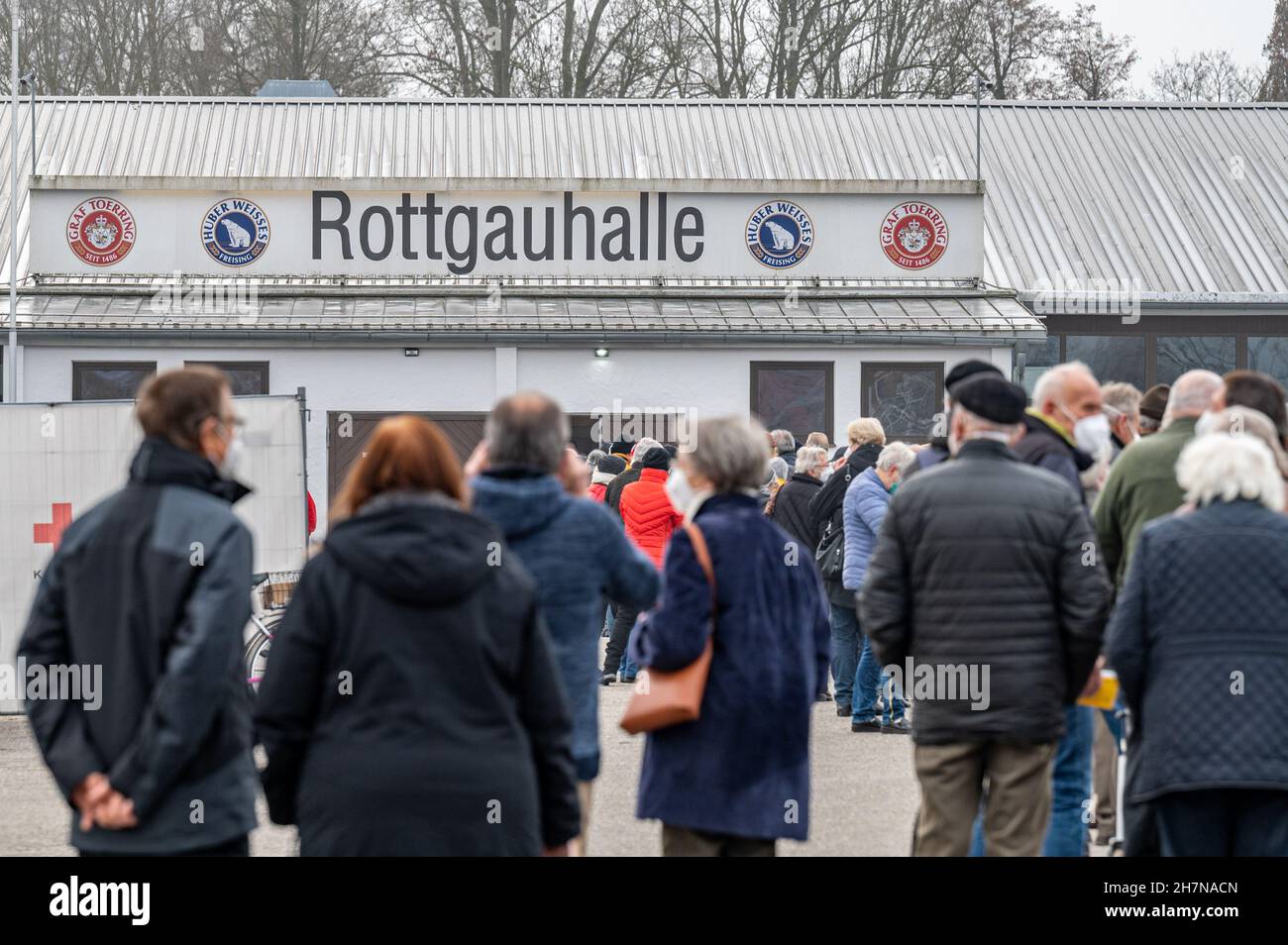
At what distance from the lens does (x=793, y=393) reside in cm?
2275

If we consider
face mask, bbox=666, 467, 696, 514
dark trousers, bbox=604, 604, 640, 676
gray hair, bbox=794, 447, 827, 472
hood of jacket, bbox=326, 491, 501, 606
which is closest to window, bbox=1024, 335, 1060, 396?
gray hair, bbox=794, 447, 827, 472

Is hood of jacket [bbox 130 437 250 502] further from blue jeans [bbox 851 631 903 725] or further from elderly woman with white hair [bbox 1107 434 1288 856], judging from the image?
blue jeans [bbox 851 631 903 725]

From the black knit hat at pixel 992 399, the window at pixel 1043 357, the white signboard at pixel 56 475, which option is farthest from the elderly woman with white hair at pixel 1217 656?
the window at pixel 1043 357

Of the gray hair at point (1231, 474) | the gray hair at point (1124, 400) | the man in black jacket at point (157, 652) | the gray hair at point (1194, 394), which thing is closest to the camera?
the man in black jacket at point (157, 652)

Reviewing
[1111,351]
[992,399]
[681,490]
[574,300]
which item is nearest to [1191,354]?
[1111,351]

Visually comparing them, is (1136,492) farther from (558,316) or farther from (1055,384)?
(558,316)

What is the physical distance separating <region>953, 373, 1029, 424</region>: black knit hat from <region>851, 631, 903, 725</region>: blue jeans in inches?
195

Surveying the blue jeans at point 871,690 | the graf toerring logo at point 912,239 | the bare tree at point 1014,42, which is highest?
the bare tree at point 1014,42

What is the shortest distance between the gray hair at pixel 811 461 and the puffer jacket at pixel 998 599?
23.6ft

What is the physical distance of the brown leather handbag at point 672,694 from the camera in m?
5.62

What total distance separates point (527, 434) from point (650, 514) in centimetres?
739

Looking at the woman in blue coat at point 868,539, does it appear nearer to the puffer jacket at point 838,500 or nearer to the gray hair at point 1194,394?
the puffer jacket at point 838,500

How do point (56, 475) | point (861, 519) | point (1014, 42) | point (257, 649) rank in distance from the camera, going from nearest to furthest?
1. point (861, 519)
2. point (56, 475)
3. point (257, 649)
4. point (1014, 42)

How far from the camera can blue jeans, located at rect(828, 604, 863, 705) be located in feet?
39.3
